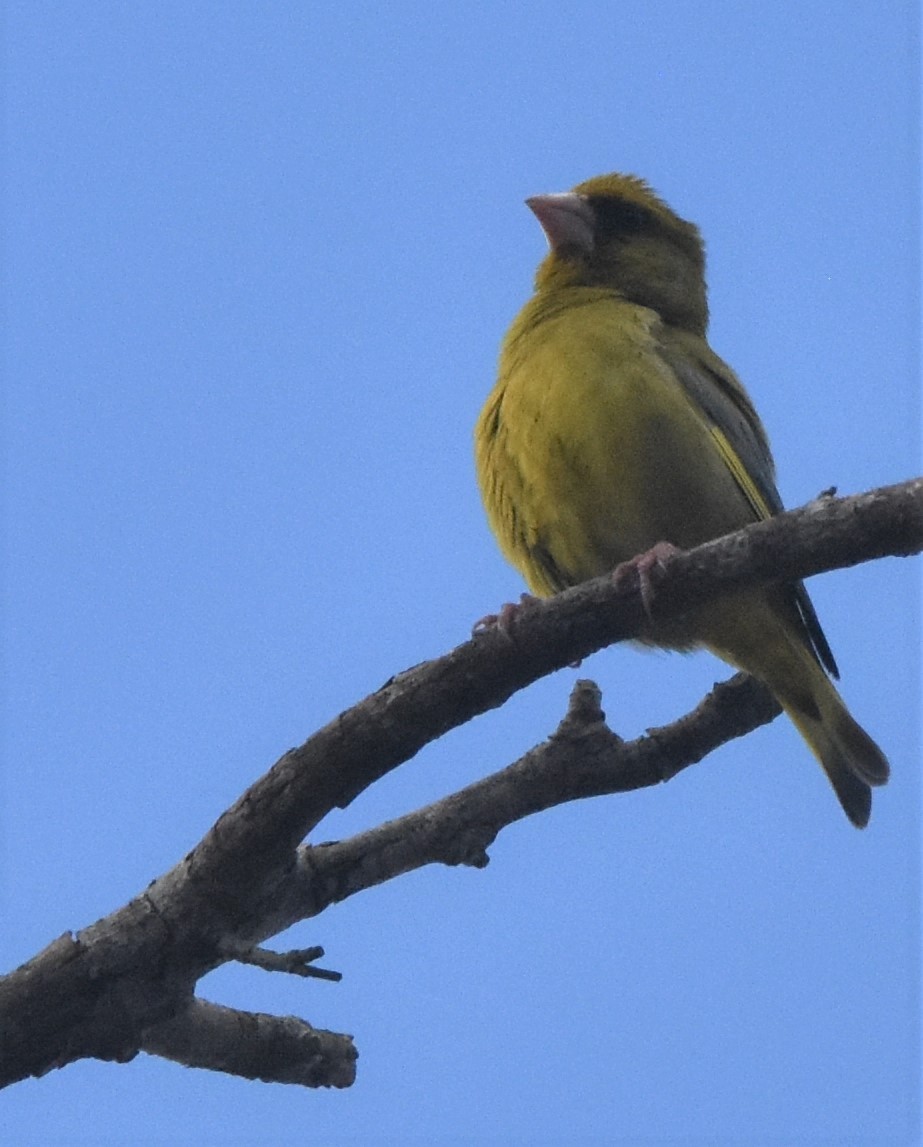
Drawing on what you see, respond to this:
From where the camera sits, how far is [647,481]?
4590mm

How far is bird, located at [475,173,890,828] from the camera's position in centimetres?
459

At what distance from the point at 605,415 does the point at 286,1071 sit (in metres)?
2.11

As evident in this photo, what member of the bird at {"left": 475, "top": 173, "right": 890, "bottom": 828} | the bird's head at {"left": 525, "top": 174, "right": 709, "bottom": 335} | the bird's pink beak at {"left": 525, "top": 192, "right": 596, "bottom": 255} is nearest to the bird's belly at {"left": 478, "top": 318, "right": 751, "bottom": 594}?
the bird at {"left": 475, "top": 173, "right": 890, "bottom": 828}

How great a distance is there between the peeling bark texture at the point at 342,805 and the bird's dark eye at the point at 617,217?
2.40m

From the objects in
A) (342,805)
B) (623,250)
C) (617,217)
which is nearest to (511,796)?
(342,805)

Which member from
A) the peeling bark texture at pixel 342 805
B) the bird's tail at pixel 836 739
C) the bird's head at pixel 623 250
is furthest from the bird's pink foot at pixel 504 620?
the bird's head at pixel 623 250

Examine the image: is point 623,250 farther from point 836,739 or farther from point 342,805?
point 342,805

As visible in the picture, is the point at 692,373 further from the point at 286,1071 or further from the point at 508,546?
the point at 286,1071

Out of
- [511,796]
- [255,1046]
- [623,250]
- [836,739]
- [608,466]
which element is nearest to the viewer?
[255,1046]

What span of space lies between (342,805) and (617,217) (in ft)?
10.6

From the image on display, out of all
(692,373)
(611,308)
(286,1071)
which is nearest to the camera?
(286,1071)

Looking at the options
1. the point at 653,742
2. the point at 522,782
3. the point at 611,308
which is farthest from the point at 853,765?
the point at 611,308

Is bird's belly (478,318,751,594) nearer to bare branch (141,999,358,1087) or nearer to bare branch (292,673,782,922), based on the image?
bare branch (292,673,782,922)

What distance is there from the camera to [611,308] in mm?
5316
